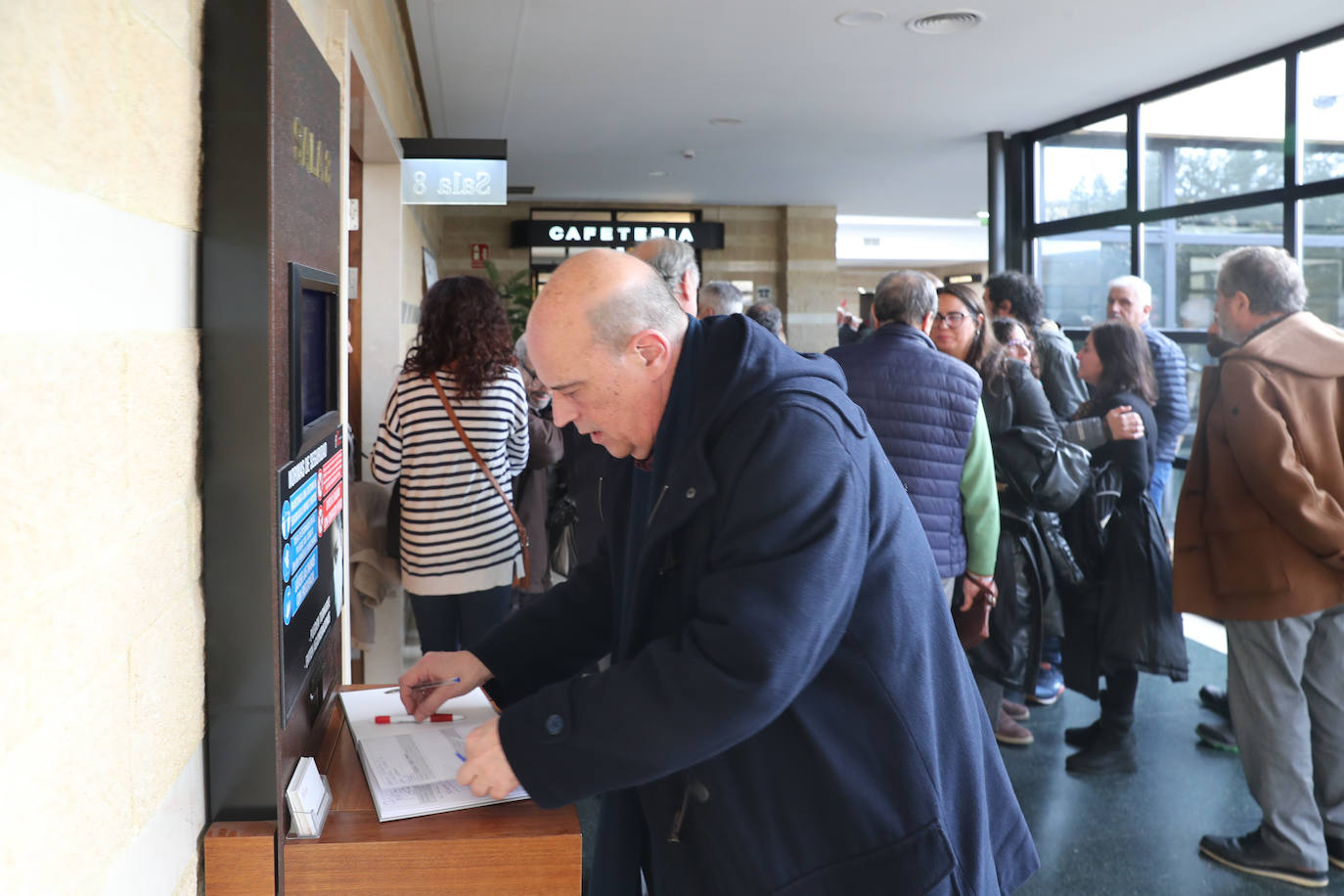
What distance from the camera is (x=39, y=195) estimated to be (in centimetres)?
81

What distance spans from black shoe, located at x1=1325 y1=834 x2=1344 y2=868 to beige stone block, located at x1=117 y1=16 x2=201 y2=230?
11.1 feet

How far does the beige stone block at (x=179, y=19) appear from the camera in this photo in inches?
40.8

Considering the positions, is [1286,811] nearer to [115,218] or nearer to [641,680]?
[641,680]

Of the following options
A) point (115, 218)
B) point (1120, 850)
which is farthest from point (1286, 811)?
point (115, 218)

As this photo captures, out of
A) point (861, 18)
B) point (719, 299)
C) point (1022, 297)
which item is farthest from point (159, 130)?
point (861, 18)

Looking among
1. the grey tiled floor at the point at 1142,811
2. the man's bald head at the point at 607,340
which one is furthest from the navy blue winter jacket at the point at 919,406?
the man's bald head at the point at 607,340

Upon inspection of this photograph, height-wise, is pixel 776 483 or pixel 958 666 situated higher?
pixel 776 483

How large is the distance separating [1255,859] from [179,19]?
328 cm

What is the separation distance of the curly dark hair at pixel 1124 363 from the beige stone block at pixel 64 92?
3.53 metres

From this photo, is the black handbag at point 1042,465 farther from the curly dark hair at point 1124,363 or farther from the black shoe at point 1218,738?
the black shoe at point 1218,738

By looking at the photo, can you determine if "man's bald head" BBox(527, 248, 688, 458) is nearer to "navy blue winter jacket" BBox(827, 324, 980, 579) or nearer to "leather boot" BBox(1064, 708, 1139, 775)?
"navy blue winter jacket" BBox(827, 324, 980, 579)

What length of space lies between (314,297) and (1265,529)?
2.62 metres

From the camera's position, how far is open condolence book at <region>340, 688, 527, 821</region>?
1366mm

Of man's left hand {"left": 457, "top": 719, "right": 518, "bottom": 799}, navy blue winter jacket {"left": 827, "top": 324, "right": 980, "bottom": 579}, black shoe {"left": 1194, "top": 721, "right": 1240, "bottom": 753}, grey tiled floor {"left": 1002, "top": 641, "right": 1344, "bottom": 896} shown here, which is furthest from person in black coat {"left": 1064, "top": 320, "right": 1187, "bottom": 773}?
man's left hand {"left": 457, "top": 719, "right": 518, "bottom": 799}
